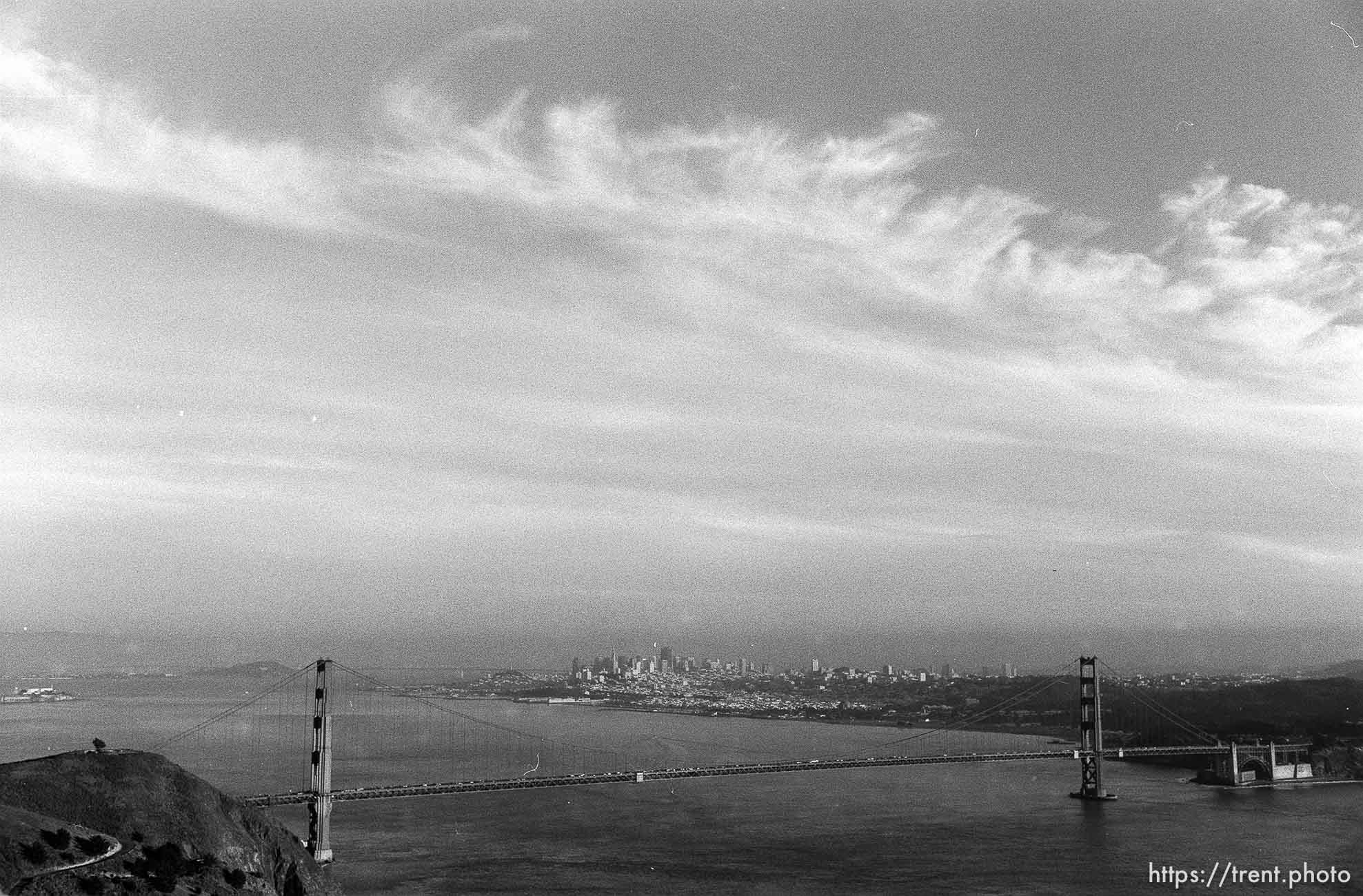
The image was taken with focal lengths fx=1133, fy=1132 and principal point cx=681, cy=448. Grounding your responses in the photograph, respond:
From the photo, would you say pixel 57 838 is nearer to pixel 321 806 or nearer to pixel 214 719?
pixel 321 806

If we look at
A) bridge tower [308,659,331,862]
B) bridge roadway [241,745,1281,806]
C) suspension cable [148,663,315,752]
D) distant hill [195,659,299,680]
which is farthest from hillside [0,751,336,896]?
distant hill [195,659,299,680]

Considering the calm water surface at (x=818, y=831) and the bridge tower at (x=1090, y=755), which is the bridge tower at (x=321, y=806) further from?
the bridge tower at (x=1090, y=755)

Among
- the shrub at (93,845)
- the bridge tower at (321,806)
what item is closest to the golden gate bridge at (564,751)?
the bridge tower at (321,806)

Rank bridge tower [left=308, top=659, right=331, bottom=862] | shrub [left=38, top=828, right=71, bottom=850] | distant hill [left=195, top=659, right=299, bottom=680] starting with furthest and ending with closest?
distant hill [left=195, top=659, right=299, bottom=680]
bridge tower [left=308, top=659, right=331, bottom=862]
shrub [left=38, top=828, right=71, bottom=850]

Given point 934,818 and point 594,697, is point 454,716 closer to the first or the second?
point 594,697

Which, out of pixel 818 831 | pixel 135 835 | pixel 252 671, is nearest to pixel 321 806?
pixel 135 835

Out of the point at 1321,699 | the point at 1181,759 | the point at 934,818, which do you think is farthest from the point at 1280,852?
the point at 1321,699

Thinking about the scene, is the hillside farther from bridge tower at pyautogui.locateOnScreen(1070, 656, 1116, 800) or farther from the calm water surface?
bridge tower at pyautogui.locateOnScreen(1070, 656, 1116, 800)
